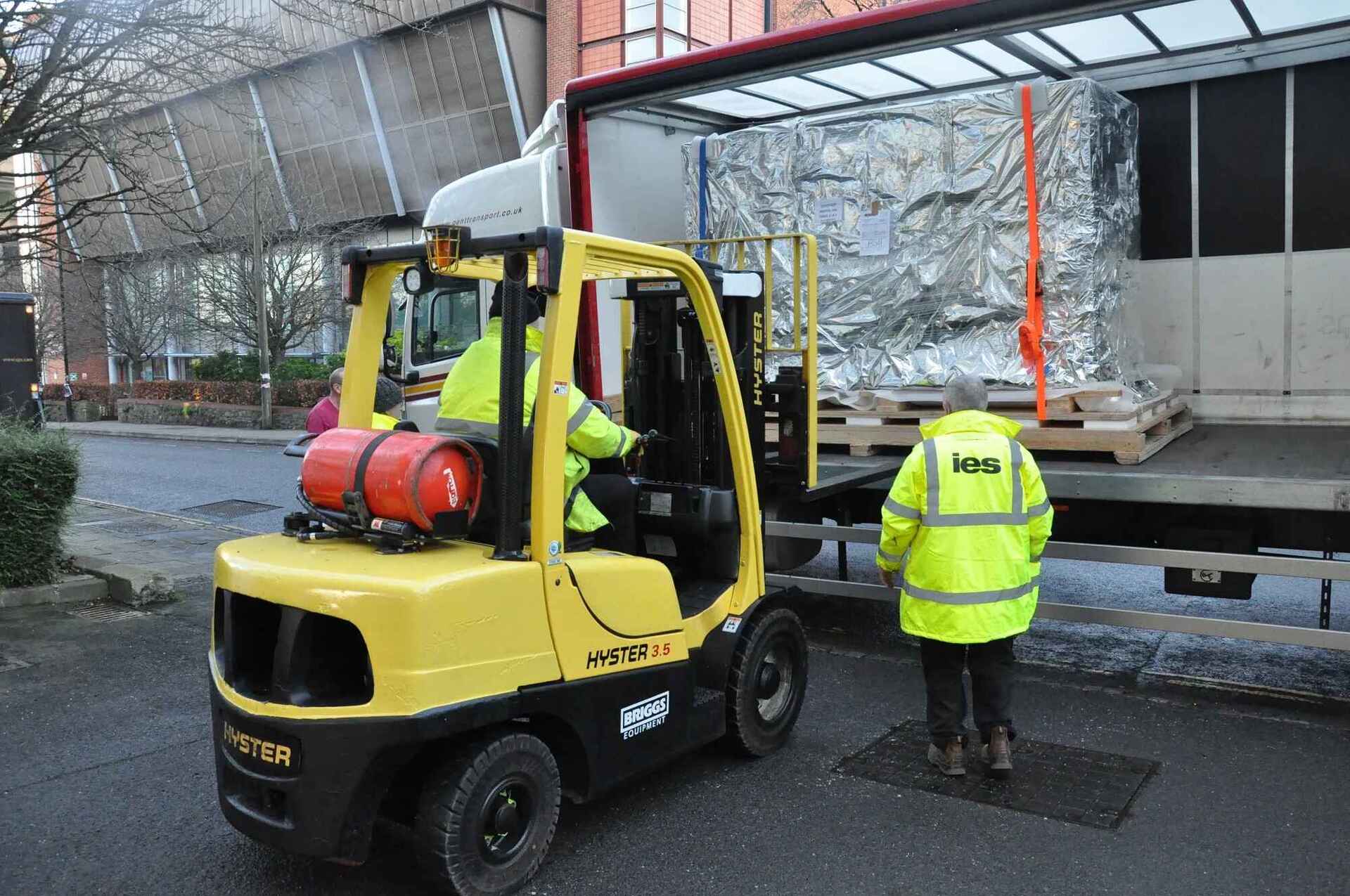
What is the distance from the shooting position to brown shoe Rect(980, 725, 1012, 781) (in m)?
4.50

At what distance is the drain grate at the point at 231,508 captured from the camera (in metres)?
12.5

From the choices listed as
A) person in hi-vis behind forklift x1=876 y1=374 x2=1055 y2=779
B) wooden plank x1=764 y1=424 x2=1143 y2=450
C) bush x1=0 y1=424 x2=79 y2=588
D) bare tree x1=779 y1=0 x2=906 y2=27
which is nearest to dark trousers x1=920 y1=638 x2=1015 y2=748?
person in hi-vis behind forklift x1=876 y1=374 x2=1055 y2=779

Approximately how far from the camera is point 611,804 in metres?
4.35

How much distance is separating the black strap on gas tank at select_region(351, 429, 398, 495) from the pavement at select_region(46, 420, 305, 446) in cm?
1995

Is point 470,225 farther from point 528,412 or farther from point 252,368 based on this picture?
point 252,368

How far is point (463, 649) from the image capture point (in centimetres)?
333

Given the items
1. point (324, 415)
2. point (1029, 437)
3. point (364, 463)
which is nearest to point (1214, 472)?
Result: point (1029, 437)

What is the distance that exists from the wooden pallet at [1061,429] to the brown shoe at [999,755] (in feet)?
5.69

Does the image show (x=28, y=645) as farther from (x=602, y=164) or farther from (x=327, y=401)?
(x=602, y=164)

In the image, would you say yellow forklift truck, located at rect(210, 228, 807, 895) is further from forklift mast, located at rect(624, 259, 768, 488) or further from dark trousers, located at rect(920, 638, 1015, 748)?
dark trousers, located at rect(920, 638, 1015, 748)

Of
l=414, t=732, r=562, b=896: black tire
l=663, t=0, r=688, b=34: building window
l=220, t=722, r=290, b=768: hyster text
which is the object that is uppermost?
l=663, t=0, r=688, b=34: building window

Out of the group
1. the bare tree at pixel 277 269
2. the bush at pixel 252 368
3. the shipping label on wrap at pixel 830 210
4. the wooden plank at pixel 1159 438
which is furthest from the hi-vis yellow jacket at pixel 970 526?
the bush at pixel 252 368

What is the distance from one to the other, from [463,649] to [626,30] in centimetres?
2182

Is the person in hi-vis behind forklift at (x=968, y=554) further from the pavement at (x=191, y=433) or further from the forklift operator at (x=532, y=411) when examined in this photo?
the pavement at (x=191, y=433)
